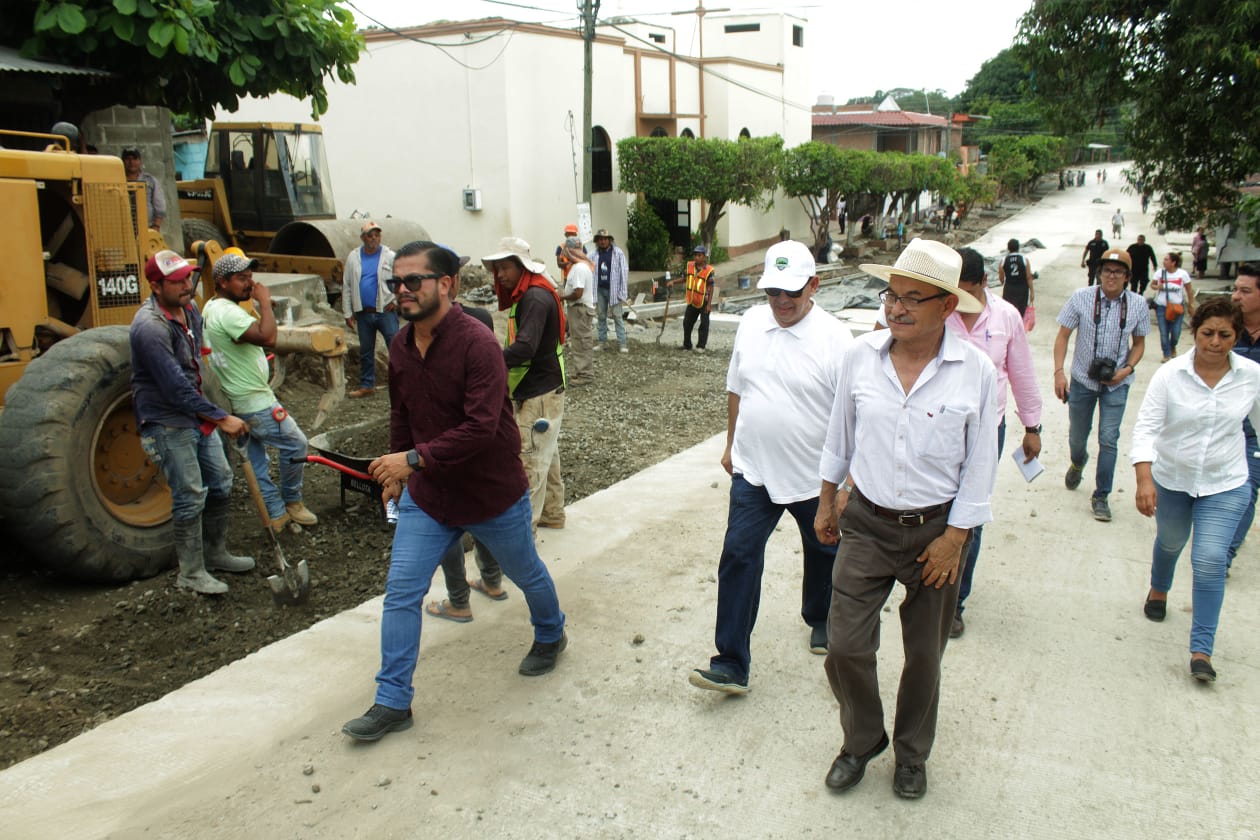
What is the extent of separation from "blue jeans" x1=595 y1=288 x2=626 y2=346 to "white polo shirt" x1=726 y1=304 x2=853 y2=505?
9858mm

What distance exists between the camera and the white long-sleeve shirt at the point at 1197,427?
4.25 metres

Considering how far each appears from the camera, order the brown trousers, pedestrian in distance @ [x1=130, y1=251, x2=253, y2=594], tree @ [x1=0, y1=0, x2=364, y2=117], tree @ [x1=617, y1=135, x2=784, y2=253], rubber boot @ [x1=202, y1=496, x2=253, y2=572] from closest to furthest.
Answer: the brown trousers, pedestrian in distance @ [x1=130, y1=251, x2=253, y2=594], rubber boot @ [x1=202, y1=496, x2=253, y2=572], tree @ [x1=0, y1=0, x2=364, y2=117], tree @ [x1=617, y1=135, x2=784, y2=253]

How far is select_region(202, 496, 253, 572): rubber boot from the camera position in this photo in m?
5.45

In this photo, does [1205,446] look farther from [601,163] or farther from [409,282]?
[601,163]

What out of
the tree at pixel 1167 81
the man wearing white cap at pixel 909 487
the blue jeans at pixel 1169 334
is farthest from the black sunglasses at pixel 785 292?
the tree at pixel 1167 81

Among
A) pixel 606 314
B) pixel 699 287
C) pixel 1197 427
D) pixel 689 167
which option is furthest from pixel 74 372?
pixel 689 167

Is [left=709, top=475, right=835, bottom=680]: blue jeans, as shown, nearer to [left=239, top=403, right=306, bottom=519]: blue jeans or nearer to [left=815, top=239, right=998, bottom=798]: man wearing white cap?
[left=815, top=239, right=998, bottom=798]: man wearing white cap

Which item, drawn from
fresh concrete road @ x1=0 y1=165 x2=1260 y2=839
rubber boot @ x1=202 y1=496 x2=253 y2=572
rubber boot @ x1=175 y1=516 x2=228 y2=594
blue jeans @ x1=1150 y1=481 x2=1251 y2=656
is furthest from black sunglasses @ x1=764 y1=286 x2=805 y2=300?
rubber boot @ x1=202 y1=496 x2=253 y2=572

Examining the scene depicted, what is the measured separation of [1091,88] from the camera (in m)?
16.6

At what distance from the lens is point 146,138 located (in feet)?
33.8

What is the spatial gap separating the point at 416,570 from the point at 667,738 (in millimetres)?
1147

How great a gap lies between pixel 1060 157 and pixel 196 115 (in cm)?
6747

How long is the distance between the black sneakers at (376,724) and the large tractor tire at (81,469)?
86.6 inches

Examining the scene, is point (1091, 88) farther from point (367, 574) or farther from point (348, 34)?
point (367, 574)
